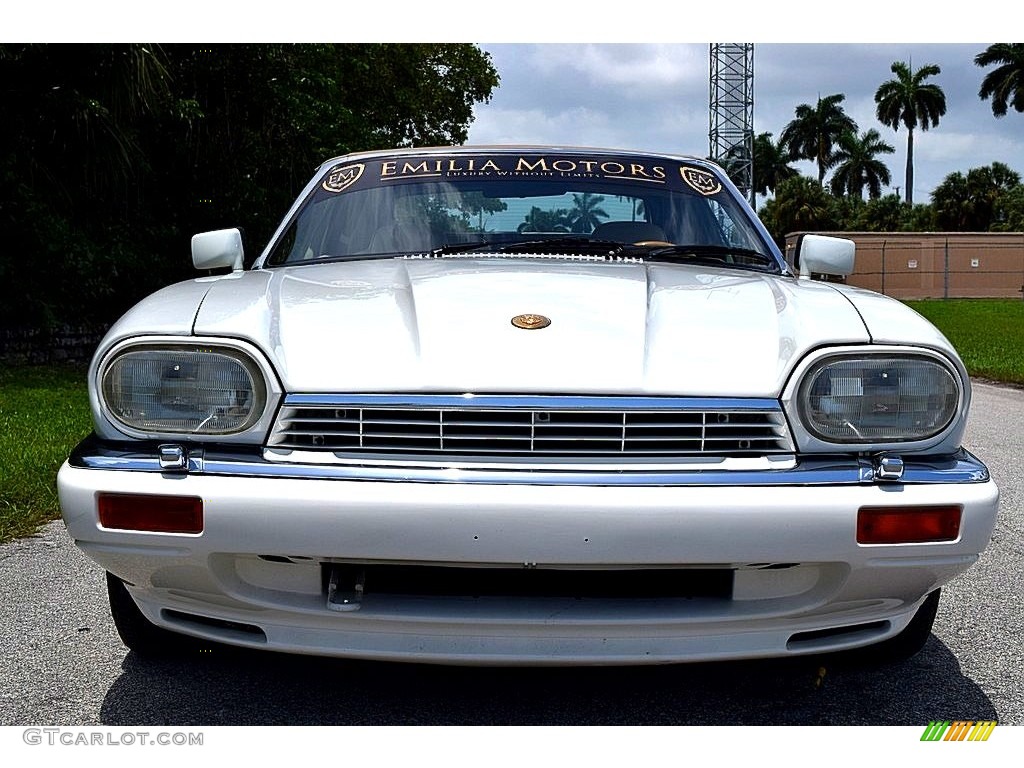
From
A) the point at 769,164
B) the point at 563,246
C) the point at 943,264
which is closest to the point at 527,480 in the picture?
the point at 563,246

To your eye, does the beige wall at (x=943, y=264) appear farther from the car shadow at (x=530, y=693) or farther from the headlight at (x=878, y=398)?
the headlight at (x=878, y=398)

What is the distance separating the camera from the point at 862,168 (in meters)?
66.5

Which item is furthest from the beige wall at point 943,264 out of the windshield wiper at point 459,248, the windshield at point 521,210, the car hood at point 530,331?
the car hood at point 530,331

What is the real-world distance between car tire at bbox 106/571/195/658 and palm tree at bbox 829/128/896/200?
2676 inches

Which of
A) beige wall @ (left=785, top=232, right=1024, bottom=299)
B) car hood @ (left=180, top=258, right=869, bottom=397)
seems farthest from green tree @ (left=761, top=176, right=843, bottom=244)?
car hood @ (left=180, top=258, right=869, bottom=397)

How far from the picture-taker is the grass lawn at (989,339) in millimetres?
12083

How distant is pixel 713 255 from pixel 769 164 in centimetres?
7049

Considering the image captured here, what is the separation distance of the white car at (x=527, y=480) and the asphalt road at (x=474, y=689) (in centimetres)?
22

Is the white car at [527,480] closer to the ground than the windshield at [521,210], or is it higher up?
closer to the ground

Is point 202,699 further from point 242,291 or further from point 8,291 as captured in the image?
point 8,291

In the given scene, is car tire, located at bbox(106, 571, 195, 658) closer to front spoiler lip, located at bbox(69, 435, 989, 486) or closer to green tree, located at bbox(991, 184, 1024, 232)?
front spoiler lip, located at bbox(69, 435, 989, 486)

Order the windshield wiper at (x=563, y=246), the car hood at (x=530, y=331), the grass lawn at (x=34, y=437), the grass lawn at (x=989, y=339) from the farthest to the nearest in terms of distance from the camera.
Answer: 1. the grass lawn at (x=989, y=339)
2. the grass lawn at (x=34, y=437)
3. the windshield wiper at (x=563, y=246)
4. the car hood at (x=530, y=331)

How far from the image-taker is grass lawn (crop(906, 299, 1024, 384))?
39.6 feet
